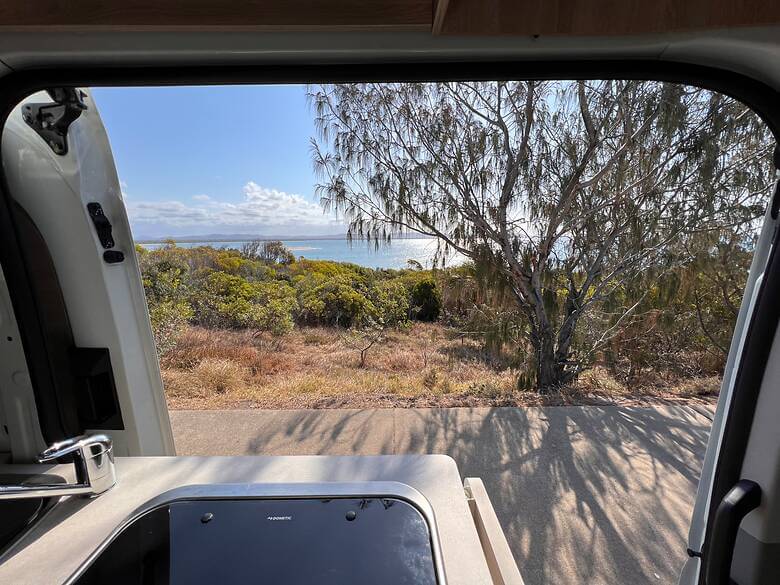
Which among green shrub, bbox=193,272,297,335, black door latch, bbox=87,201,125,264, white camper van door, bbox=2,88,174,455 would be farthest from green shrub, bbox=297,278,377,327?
black door latch, bbox=87,201,125,264

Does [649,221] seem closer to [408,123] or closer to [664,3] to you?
[408,123]

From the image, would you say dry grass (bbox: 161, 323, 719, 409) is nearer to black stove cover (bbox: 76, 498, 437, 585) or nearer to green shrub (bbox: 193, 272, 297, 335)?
green shrub (bbox: 193, 272, 297, 335)

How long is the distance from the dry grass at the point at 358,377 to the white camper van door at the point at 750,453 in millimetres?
2391

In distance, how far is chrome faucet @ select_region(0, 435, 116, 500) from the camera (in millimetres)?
775

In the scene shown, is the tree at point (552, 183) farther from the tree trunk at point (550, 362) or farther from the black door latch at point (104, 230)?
the black door latch at point (104, 230)

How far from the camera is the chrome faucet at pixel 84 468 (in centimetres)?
78

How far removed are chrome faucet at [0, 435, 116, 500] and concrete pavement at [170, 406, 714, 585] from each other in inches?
65.5

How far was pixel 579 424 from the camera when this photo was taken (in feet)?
9.17

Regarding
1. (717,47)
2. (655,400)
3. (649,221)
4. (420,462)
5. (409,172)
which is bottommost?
(655,400)

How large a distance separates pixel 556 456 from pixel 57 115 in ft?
9.18

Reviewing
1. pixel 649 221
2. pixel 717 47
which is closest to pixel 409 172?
pixel 649 221

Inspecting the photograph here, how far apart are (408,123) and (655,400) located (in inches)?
121

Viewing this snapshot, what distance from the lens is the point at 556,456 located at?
243cm

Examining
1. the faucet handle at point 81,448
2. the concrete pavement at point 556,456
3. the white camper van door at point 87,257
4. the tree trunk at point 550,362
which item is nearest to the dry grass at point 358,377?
the tree trunk at point 550,362
